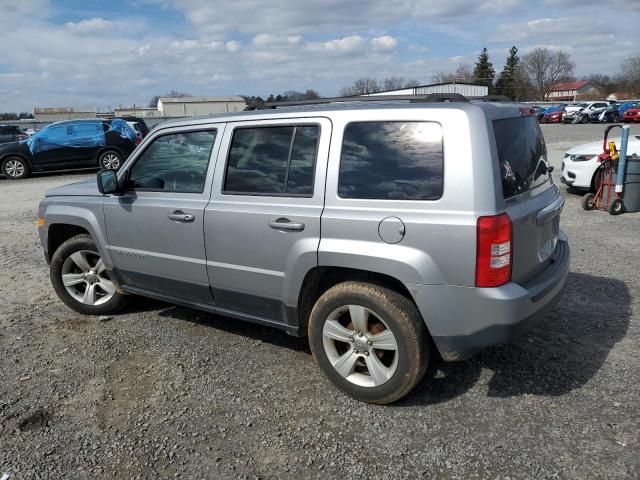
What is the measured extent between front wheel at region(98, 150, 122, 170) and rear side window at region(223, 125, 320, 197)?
14529mm

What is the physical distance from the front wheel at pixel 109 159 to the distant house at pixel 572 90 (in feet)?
274

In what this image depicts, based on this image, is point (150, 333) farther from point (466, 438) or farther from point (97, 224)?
point (466, 438)

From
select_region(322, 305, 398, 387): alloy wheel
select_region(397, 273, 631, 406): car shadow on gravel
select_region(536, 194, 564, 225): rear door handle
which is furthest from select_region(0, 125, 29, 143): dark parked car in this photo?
select_region(536, 194, 564, 225): rear door handle

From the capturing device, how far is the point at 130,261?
4.41 metres

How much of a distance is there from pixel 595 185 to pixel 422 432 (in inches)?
323

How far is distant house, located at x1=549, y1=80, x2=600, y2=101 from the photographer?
289 ft

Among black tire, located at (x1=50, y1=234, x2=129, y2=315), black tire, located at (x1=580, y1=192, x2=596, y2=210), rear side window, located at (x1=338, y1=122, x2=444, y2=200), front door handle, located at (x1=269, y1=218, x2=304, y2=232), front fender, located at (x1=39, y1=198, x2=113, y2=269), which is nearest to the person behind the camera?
rear side window, located at (x1=338, y1=122, x2=444, y2=200)

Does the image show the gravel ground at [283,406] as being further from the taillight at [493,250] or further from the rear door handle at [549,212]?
the rear door handle at [549,212]

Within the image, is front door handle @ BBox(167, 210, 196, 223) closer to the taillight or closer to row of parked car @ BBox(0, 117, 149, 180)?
the taillight

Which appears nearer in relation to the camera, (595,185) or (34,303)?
(34,303)

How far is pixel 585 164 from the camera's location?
9.66m

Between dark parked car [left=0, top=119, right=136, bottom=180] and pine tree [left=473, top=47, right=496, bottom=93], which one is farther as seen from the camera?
pine tree [left=473, top=47, right=496, bottom=93]

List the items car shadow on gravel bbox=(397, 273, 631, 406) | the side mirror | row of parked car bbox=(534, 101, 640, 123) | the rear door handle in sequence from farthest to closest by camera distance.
→ row of parked car bbox=(534, 101, 640, 123) < the side mirror < car shadow on gravel bbox=(397, 273, 631, 406) < the rear door handle

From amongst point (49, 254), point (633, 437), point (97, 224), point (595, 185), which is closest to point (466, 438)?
point (633, 437)
